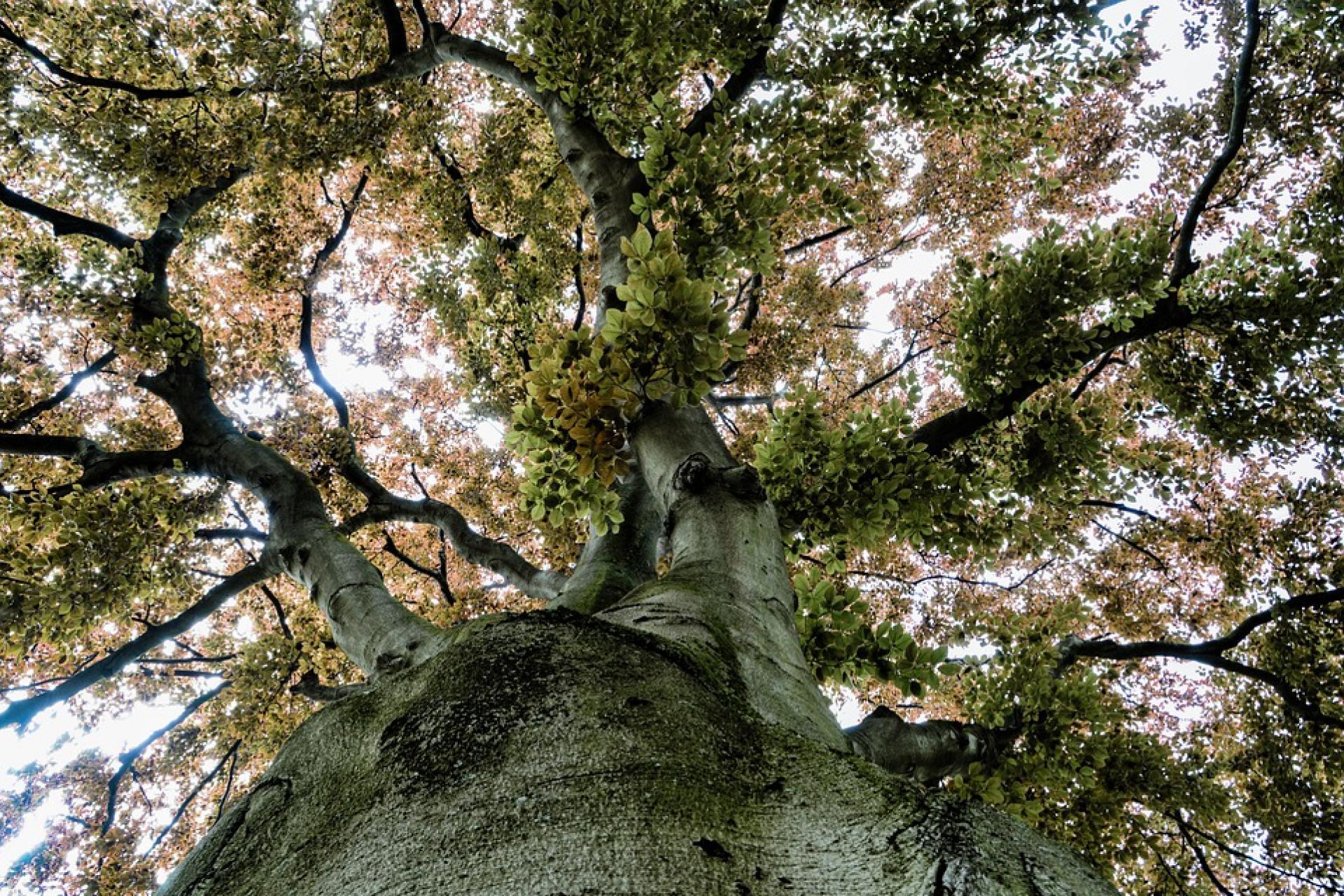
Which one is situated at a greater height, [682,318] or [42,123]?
[42,123]

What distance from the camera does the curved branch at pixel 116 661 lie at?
532 cm

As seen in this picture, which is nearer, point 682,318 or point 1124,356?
point 682,318

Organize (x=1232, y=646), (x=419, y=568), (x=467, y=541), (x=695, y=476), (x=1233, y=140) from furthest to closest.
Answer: (x=419, y=568) < (x=467, y=541) < (x=1232, y=646) < (x=1233, y=140) < (x=695, y=476)

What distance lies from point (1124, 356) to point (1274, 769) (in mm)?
4989

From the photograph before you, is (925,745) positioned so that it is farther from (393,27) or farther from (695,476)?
(393,27)

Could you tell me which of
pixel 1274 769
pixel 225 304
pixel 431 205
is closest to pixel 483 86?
pixel 431 205

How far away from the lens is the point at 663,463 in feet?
10.9

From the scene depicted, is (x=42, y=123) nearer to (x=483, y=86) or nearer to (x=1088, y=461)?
(x=483, y=86)

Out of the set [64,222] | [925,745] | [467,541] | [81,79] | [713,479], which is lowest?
Result: [925,745]

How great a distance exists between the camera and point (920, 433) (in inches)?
181

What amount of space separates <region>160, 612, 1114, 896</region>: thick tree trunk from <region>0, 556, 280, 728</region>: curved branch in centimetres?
456

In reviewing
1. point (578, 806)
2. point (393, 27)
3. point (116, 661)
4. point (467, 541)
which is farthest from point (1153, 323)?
point (116, 661)

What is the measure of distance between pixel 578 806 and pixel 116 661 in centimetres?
623

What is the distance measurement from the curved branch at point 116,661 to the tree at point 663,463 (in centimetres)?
4
